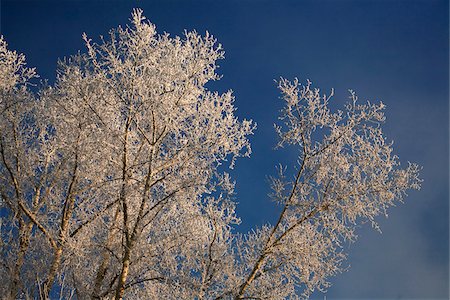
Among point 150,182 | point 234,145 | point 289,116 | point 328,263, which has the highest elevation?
point 289,116

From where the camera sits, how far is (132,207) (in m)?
12.2

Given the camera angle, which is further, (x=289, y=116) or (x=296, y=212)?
(x=289, y=116)

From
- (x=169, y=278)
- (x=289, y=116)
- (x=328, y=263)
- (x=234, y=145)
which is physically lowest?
(x=169, y=278)

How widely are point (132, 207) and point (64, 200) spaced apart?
1722mm

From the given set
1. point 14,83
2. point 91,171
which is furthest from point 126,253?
point 14,83

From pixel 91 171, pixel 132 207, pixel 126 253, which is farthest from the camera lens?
pixel 132 207

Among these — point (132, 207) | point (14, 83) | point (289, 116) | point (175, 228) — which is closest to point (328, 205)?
point (289, 116)

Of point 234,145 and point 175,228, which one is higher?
point 234,145

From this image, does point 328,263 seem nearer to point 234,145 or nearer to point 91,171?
point 234,145

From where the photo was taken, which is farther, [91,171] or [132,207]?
[132,207]

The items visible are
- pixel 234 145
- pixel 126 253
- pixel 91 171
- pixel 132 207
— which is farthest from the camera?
pixel 132 207

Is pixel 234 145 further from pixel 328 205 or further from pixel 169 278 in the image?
pixel 169 278

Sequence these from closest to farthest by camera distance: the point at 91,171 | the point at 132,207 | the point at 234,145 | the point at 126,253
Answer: the point at 126,253 → the point at 234,145 → the point at 91,171 → the point at 132,207

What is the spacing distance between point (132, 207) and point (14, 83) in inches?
Result: 176
